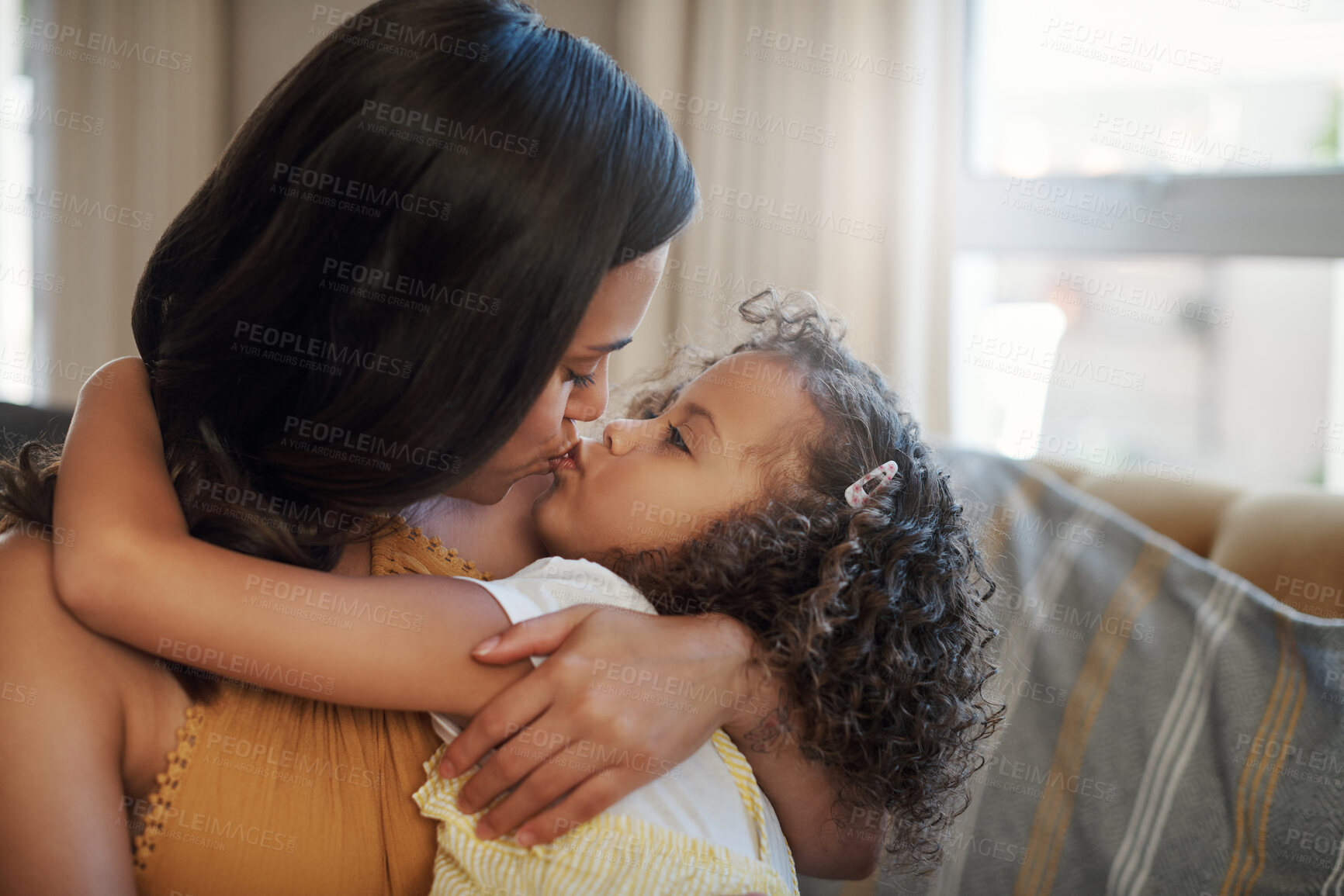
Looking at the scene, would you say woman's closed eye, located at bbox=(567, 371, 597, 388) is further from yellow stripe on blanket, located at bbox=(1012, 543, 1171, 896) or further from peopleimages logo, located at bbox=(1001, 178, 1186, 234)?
peopleimages logo, located at bbox=(1001, 178, 1186, 234)

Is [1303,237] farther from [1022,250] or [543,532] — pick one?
[543,532]

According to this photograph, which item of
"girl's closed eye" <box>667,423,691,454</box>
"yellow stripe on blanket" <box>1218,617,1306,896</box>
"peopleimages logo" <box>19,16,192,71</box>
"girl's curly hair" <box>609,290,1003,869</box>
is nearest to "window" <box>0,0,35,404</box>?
"peopleimages logo" <box>19,16,192,71</box>

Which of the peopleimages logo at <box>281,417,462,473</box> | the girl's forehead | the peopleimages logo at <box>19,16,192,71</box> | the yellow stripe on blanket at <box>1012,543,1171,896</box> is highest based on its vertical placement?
the peopleimages logo at <box>19,16,192,71</box>

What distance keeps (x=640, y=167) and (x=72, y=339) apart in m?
2.83

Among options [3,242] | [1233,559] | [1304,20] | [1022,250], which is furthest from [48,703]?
[3,242]

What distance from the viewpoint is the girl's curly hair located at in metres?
1.03

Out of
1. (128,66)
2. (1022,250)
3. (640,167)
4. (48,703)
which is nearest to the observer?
(48,703)

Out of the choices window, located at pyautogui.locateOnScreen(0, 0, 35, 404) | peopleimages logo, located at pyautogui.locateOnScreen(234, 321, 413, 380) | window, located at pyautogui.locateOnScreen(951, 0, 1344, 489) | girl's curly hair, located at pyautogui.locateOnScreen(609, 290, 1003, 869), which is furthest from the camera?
window, located at pyautogui.locateOnScreen(0, 0, 35, 404)

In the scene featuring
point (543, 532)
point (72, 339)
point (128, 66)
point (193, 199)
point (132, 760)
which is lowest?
point (132, 760)

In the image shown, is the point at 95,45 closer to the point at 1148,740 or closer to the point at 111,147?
the point at 111,147

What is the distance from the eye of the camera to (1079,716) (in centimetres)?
132

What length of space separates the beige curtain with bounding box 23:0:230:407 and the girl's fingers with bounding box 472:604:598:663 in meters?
2.63

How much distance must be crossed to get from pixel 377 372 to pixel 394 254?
0.11 meters

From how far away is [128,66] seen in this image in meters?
2.96
